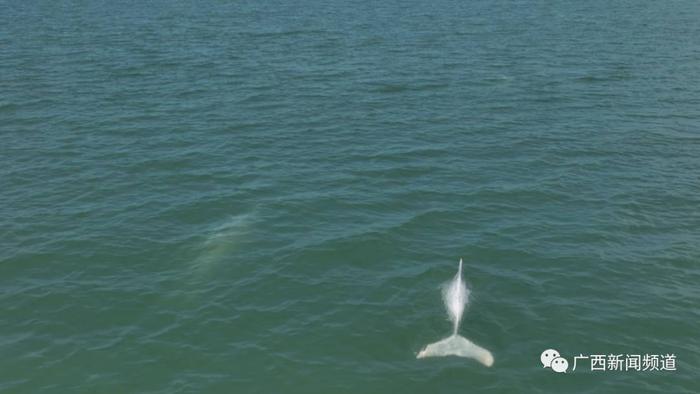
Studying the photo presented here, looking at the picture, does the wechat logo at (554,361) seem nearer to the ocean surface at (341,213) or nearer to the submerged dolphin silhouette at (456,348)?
the ocean surface at (341,213)

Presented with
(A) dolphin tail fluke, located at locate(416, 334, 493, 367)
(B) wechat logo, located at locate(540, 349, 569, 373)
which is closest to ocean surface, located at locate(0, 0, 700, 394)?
(B) wechat logo, located at locate(540, 349, 569, 373)

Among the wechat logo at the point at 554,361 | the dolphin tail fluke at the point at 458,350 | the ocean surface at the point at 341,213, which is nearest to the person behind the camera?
the wechat logo at the point at 554,361

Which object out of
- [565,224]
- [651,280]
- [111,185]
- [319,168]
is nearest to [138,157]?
[111,185]

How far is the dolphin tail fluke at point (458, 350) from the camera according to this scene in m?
35.4

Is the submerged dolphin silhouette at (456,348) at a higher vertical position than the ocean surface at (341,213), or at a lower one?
lower

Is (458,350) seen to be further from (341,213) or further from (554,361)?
(341,213)

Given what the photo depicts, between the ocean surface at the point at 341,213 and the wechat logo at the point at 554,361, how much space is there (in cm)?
49

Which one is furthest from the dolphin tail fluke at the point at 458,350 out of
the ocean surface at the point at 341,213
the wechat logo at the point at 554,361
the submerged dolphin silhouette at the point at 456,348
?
the wechat logo at the point at 554,361

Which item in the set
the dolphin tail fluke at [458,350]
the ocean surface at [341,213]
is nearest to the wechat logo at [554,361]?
the ocean surface at [341,213]

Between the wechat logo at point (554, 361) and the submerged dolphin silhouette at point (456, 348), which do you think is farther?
the submerged dolphin silhouette at point (456, 348)

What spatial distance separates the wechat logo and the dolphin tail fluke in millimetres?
2784

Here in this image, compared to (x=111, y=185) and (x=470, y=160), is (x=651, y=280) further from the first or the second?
(x=111, y=185)

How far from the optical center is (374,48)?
294 ft

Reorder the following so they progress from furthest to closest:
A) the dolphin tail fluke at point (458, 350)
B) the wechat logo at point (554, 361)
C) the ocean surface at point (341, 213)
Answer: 1. the ocean surface at point (341, 213)
2. the dolphin tail fluke at point (458, 350)
3. the wechat logo at point (554, 361)
